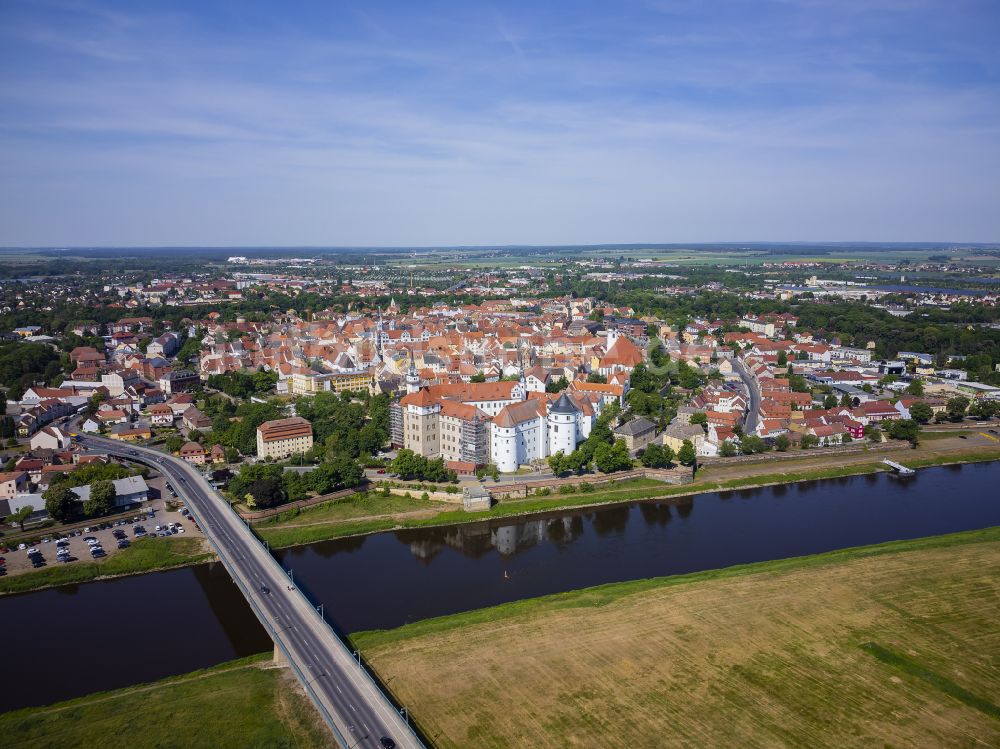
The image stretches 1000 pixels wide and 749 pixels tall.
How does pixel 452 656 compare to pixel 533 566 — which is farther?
pixel 533 566

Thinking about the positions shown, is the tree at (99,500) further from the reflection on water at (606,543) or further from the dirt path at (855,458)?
the dirt path at (855,458)

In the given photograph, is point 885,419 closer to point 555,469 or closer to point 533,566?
point 555,469

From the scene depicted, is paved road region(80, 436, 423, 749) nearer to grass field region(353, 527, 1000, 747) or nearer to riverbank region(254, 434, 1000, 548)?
grass field region(353, 527, 1000, 747)

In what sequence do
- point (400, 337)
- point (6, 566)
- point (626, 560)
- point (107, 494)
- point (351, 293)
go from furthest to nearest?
point (351, 293), point (400, 337), point (107, 494), point (626, 560), point (6, 566)

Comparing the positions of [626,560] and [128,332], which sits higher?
[128,332]

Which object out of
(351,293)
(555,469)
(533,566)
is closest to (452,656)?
(533,566)

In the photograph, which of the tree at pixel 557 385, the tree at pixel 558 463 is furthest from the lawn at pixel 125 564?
the tree at pixel 557 385

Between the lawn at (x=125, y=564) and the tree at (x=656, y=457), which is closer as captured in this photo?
the lawn at (x=125, y=564)
